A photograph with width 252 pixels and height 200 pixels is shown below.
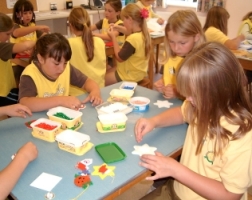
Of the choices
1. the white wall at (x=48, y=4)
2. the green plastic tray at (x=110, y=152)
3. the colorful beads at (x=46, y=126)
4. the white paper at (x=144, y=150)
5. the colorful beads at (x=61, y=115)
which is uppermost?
the white wall at (x=48, y=4)

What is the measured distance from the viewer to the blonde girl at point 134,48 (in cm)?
255

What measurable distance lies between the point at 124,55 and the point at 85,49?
0.39 m

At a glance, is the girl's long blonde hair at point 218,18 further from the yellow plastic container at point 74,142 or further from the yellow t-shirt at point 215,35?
the yellow plastic container at point 74,142

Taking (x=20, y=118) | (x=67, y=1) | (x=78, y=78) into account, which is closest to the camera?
(x=20, y=118)

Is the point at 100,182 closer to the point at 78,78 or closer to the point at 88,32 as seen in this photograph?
the point at 78,78

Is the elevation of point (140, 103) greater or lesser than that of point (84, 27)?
lesser

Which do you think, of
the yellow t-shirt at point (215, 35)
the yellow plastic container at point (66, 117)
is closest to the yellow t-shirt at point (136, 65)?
the yellow t-shirt at point (215, 35)

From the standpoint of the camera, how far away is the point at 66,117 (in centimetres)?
129

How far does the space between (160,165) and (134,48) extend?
1729mm

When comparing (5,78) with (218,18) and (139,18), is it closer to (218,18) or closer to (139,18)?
(139,18)

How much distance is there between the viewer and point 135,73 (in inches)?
105

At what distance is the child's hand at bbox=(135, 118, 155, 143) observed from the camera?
1183 mm

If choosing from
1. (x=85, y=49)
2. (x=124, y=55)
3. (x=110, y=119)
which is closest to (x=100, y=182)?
(x=110, y=119)

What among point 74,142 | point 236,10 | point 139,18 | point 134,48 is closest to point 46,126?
point 74,142
